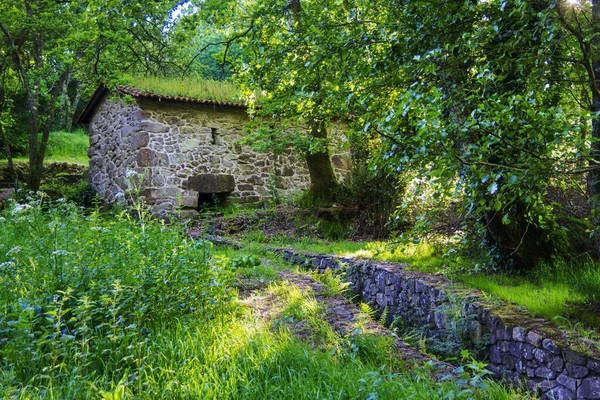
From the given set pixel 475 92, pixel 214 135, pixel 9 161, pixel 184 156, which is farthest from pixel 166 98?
pixel 475 92

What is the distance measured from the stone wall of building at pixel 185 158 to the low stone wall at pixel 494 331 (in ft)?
22.8

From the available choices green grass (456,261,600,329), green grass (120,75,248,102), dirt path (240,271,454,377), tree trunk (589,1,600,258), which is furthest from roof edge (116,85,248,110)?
tree trunk (589,1,600,258)

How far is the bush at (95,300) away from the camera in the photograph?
2.75 m

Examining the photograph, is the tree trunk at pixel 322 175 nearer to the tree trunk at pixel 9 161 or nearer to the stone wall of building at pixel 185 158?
the stone wall of building at pixel 185 158

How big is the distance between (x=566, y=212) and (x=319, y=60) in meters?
3.46

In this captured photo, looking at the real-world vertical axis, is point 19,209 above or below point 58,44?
below

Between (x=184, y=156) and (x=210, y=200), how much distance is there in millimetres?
1698

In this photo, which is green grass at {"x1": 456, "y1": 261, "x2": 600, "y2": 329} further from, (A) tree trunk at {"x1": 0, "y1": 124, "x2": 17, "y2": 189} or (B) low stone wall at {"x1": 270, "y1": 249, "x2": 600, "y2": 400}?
(A) tree trunk at {"x1": 0, "y1": 124, "x2": 17, "y2": 189}

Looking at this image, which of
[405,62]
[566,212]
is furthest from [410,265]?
[405,62]

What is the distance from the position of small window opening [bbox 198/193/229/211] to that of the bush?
8279 millimetres

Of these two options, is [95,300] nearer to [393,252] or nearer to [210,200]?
[393,252]

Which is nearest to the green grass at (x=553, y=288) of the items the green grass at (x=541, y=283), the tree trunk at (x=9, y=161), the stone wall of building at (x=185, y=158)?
the green grass at (x=541, y=283)

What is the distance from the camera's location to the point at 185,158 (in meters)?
12.6

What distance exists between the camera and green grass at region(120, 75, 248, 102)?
12492 millimetres
